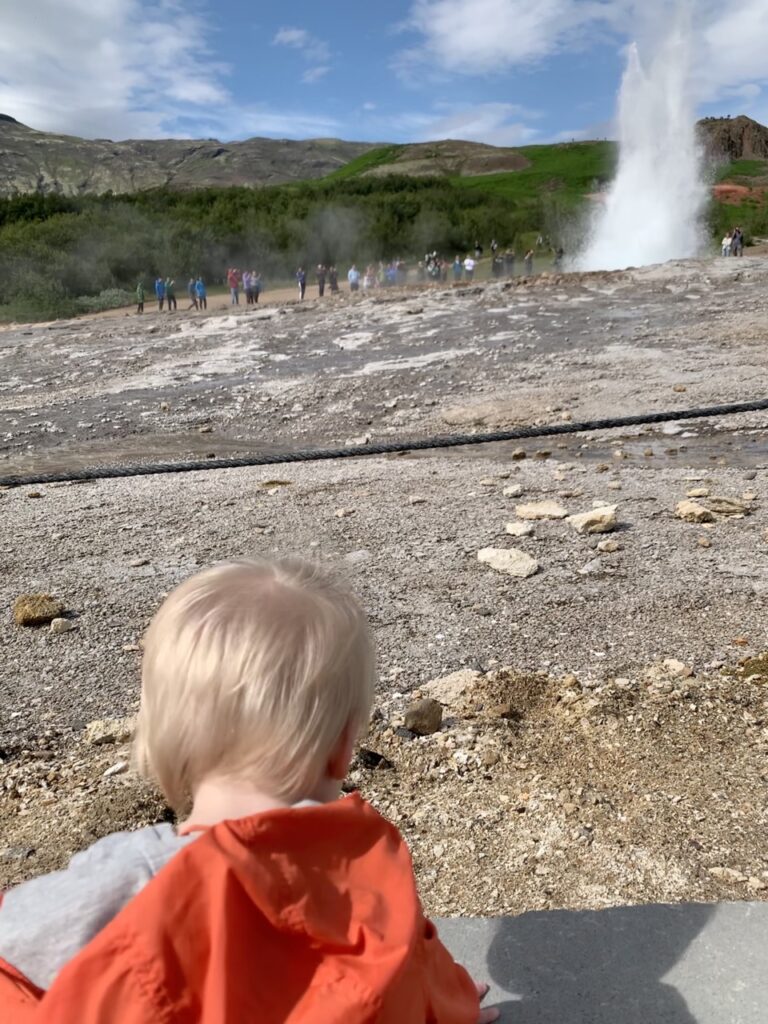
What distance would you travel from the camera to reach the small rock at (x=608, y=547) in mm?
4074

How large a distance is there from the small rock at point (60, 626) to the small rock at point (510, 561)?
1828 millimetres

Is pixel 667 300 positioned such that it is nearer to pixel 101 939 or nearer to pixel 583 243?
pixel 101 939

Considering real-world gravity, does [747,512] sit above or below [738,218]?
below

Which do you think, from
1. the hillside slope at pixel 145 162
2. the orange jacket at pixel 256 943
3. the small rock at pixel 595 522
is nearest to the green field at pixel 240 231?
the small rock at pixel 595 522

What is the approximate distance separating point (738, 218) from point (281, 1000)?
40.3 meters

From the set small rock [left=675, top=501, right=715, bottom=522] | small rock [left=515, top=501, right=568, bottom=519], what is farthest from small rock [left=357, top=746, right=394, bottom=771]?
small rock [left=675, top=501, right=715, bottom=522]

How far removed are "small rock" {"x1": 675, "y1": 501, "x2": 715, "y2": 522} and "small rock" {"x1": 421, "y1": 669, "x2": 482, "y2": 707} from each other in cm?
191

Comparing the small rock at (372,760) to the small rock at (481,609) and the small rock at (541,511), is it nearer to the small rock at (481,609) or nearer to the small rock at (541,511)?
the small rock at (481,609)

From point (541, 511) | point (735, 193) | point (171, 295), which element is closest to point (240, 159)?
point (735, 193)

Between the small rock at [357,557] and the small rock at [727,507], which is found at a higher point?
the small rock at [727,507]

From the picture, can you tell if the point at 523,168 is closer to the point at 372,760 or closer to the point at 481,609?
the point at 481,609

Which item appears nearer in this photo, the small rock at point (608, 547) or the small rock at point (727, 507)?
the small rock at point (608, 547)

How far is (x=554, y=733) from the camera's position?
103 inches

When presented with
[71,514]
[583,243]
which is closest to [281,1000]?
[71,514]
